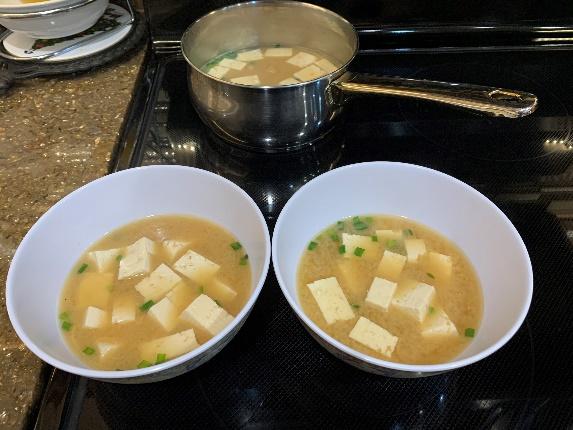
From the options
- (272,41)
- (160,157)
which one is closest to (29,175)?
(160,157)

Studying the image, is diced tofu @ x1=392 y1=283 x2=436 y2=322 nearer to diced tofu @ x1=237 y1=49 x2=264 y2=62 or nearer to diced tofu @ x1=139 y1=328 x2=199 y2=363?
diced tofu @ x1=139 y1=328 x2=199 y2=363

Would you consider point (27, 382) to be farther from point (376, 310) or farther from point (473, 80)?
point (473, 80)

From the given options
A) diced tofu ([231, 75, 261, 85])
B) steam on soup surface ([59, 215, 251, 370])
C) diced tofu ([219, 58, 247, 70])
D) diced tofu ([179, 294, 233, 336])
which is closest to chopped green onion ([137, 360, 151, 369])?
steam on soup surface ([59, 215, 251, 370])

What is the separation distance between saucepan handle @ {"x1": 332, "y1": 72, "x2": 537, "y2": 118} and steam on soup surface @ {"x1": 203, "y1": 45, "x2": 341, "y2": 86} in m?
0.35

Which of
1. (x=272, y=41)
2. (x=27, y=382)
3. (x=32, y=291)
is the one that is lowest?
(x=27, y=382)

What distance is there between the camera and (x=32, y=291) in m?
0.90

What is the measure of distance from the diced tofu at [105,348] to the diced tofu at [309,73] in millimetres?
972

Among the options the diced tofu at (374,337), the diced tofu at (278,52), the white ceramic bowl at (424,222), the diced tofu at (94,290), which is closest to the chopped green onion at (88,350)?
the diced tofu at (94,290)

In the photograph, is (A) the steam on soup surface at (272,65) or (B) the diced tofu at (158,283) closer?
(B) the diced tofu at (158,283)

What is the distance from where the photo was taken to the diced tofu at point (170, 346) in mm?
876

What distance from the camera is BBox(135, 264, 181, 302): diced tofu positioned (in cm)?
99

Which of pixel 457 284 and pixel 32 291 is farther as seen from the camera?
pixel 457 284

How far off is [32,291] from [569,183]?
4.15 feet

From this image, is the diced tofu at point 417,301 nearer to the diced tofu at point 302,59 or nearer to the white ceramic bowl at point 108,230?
the white ceramic bowl at point 108,230
